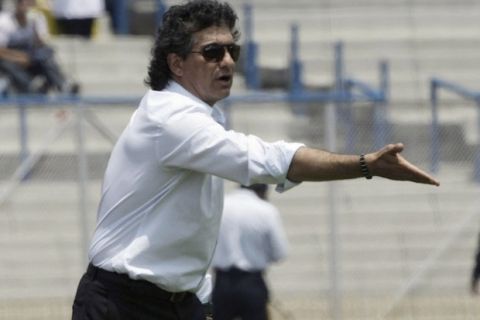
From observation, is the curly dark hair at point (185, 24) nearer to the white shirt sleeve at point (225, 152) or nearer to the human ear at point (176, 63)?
the human ear at point (176, 63)

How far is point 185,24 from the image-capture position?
18.4ft

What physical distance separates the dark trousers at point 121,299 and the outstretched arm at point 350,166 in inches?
28.2

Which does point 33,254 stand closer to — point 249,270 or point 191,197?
point 249,270

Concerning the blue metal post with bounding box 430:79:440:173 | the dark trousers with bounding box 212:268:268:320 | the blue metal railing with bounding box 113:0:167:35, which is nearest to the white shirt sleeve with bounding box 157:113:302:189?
the dark trousers with bounding box 212:268:268:320

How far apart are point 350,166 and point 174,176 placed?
69cm

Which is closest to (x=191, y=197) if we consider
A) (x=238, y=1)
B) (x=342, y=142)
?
(x=342, y=142)

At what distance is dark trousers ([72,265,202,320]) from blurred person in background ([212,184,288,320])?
203 inches

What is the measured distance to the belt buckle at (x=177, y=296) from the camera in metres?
5.63

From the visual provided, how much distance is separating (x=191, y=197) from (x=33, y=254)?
748 cm

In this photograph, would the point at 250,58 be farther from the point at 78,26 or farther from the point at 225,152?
the point at 225,152

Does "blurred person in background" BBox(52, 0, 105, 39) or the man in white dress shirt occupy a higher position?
the man in white dress shirt

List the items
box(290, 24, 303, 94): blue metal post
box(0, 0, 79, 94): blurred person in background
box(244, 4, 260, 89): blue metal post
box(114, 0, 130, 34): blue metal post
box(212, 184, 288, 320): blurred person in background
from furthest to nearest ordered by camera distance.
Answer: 1. box(114, 0, 130, 34): blue metal post
2. box(244, 4, 260, 89): blue metal post
3. box(290, 24, 303, 94): blue metal post
4. box(0, 0, 79, 94): blurred person in background
5. box(212, 184, 288, 320): blurred person in background

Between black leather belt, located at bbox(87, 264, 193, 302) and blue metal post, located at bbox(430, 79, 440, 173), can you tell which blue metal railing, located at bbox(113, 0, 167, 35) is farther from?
black leather belt, located at bbox(87, 264, 193, 302)

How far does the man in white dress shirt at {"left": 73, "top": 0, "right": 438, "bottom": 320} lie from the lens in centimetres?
527
